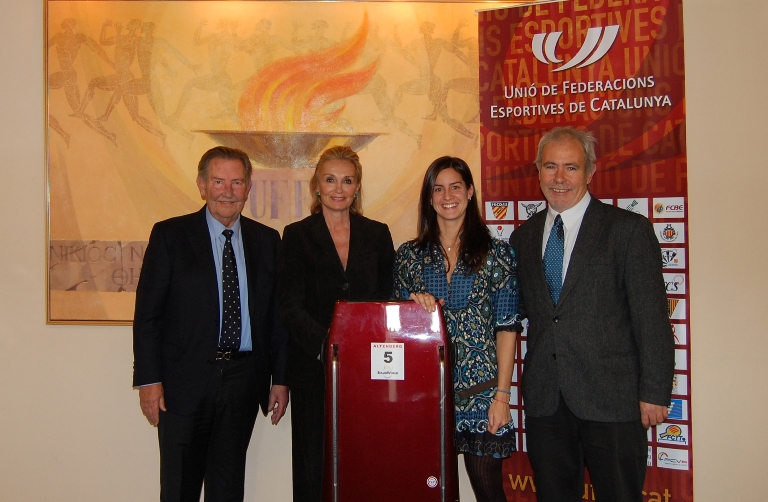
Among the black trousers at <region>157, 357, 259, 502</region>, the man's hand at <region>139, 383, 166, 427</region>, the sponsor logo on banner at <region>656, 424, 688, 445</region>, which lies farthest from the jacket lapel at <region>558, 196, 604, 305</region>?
the man's hand at <region>139, 383, 166, 427</region>

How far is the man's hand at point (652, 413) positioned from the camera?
6.43ft

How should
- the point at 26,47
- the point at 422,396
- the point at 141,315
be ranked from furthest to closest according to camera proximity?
1. the point at 26,47
2. the point at 141,315
3. the point at 422,396

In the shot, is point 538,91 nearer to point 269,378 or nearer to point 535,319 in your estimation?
point 535,319

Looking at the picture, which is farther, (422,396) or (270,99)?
(270,99)

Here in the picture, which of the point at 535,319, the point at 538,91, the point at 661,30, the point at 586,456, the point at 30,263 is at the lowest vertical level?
the point at 586,456

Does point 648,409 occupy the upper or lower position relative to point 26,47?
lower

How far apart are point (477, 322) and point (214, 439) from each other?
3.85 ft

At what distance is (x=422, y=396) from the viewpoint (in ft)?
6.22

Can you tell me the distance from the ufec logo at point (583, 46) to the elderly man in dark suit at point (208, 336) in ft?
4.87

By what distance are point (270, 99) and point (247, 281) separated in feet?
3.38

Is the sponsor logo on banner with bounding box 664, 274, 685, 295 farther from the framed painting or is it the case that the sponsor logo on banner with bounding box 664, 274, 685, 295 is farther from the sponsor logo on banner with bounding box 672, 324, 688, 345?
the framed painting

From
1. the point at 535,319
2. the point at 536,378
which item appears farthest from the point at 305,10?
the point at 536,378

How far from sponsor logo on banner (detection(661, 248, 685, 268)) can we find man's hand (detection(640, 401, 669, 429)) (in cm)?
88

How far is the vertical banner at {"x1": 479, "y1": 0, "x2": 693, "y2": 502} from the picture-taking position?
261 centimetres
